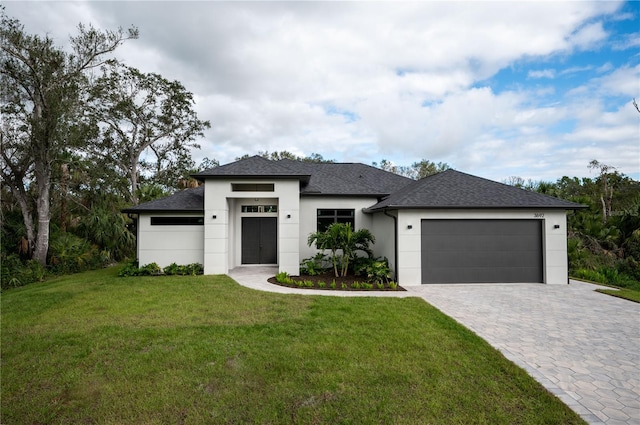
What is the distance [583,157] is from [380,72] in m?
20.3

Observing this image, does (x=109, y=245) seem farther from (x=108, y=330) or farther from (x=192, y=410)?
(x=192, y=410)

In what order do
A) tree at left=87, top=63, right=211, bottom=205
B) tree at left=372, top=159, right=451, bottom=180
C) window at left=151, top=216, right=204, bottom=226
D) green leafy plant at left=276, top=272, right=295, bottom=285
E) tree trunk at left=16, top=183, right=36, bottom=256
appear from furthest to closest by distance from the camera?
tree at left=372, top=159, right=451, bottom=180
tree at left=87, top=63, right=211, bottom=205
tree trunk at left=16, top=183, right=36, bottom=256
window at left=151, top=216, right=204, bottom=226
green leafy plant at left=276, top=272, right=295, bottom=285

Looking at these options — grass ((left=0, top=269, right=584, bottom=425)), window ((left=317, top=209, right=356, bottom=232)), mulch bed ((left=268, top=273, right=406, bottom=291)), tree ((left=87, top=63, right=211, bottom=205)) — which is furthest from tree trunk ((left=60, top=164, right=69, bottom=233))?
window ((left=317, top=209, right=356, bottom=232))

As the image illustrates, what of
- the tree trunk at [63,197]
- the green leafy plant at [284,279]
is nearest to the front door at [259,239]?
the green leafy plant at [284,279]

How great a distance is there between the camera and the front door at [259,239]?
12.7 m

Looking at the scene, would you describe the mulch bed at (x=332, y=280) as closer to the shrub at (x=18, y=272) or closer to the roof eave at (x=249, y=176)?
the roof eave at (x=249, y=176)

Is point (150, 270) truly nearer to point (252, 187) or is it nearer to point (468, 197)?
point (252, 187)

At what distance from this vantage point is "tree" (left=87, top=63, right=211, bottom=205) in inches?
803

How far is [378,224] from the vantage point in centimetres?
1170

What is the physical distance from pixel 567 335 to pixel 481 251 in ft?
15.7

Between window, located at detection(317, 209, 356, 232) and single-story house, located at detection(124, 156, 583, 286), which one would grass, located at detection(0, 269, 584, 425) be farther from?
window, located at detection(317, 209, 356, 232)

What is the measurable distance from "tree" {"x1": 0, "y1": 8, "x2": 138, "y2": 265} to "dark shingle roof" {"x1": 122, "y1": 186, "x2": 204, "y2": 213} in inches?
181

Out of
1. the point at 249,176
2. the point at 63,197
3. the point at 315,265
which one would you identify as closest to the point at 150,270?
the point at 249,176

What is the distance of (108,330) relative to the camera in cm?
514
